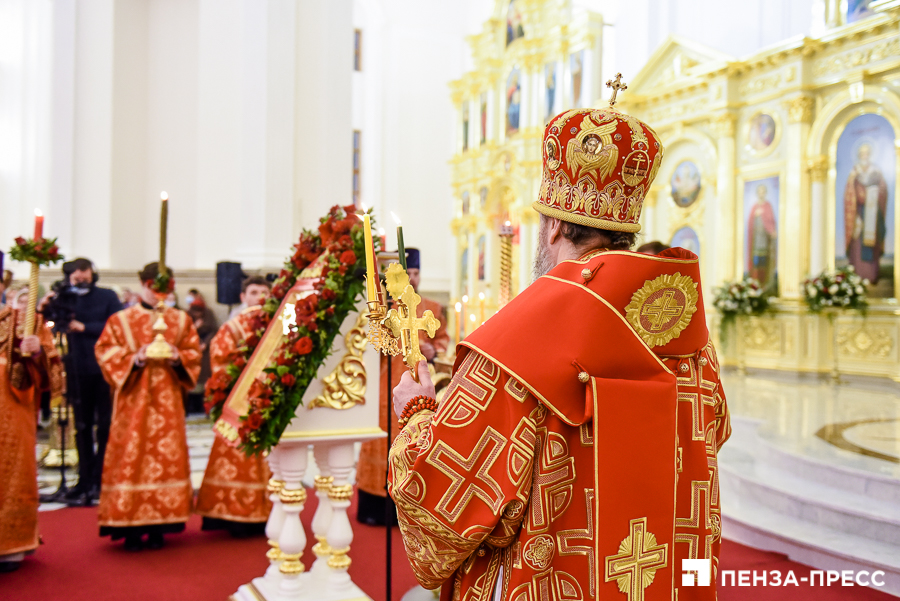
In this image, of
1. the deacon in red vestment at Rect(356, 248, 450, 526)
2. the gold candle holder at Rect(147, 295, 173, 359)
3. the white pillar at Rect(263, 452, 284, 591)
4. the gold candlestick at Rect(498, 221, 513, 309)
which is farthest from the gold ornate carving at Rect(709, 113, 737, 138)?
the white pillar at Rect(263, 452, 284, 591)

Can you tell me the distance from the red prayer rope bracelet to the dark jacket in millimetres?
5251

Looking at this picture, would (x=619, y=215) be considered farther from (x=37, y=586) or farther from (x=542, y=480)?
(x=37, y=586)

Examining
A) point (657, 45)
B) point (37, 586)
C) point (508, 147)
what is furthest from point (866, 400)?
point (508, 147)

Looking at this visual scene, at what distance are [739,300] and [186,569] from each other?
372 inches

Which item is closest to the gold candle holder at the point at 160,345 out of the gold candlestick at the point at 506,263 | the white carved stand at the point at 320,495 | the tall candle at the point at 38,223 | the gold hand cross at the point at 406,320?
the tall candle at the point at 38,223

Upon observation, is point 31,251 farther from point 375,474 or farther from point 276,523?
point 375,474

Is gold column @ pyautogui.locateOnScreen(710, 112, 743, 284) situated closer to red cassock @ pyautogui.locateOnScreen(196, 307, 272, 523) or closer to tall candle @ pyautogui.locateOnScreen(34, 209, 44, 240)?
red cassock @ pyautogui.locateOnScreen(196, 307, 272, 523)

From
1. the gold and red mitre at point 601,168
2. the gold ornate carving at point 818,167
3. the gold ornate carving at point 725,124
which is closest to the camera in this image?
the gold and red mitre at point 601,168

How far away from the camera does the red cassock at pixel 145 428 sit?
444 cm

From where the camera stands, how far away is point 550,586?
140 centimetres

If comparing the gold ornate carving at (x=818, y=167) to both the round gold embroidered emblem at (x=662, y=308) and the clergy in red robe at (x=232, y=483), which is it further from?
the round gold embroidered emblem at (x=662, y=308)

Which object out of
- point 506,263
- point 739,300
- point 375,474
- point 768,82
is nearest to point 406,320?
point 506,263

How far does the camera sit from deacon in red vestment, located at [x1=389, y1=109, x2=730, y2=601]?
134 cm

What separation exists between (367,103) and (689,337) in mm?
19806
